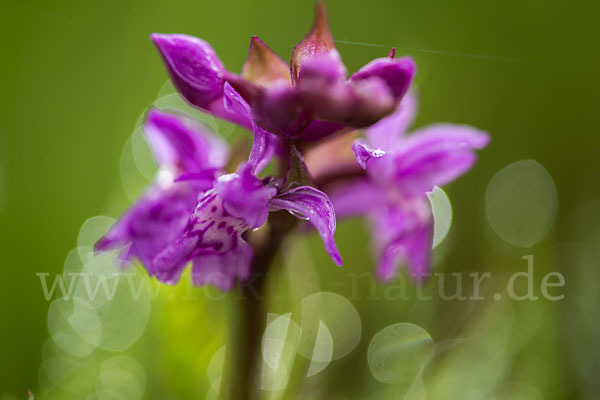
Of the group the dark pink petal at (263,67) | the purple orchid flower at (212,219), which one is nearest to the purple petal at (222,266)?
the purple orchid flower at (212,219)

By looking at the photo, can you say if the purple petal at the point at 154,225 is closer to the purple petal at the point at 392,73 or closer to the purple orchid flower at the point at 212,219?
the purple orchid flower at the point at 212,219

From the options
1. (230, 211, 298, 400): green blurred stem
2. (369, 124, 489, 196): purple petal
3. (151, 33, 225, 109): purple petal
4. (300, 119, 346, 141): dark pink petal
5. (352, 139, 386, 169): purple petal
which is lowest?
(230, 211, 298, 400): green blurred stem

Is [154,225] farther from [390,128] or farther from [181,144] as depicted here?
[390,128]

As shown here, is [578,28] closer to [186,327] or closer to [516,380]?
[516,380]

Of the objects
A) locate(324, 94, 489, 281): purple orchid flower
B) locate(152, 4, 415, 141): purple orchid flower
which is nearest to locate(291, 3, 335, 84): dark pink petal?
locate(152, 4, 415, 141): purple orchid flower

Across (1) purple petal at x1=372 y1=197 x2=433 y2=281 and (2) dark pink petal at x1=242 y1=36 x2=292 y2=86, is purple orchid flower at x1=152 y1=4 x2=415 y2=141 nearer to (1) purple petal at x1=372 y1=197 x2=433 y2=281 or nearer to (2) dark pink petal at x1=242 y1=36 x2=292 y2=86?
(2) dark pink petal at x1=242 y1=36 x2=292 y2=86

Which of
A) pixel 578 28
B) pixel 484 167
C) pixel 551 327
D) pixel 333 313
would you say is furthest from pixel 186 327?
pixel 578 28
